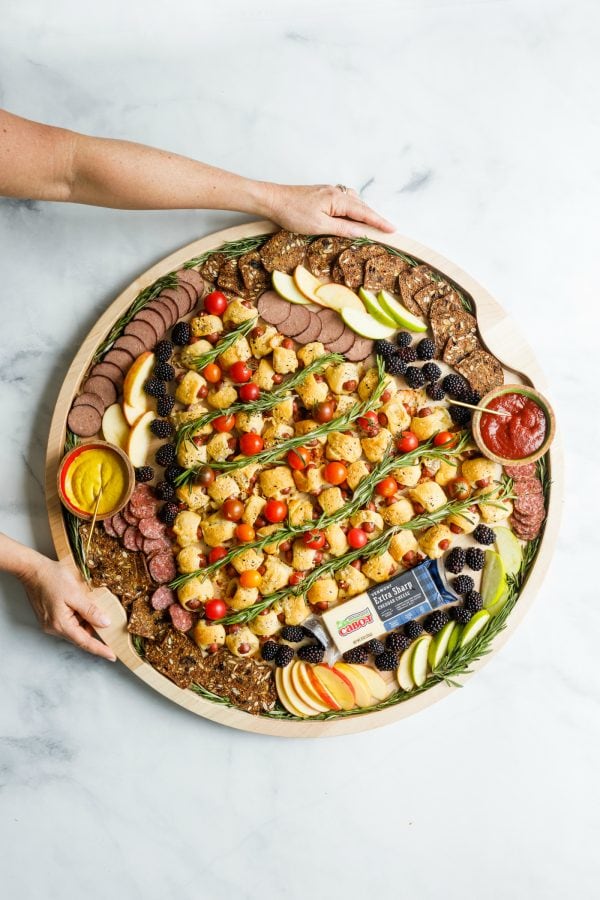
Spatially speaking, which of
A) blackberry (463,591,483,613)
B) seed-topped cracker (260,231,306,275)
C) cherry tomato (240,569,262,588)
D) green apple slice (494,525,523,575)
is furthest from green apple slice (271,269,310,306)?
blackberry (463,591,483,613)

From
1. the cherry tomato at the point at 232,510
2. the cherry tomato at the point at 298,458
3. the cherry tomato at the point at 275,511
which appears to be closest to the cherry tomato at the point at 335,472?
the cherry tomato at the point at 298,458

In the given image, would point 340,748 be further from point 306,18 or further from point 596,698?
point 306,18

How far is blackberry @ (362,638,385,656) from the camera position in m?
2.50

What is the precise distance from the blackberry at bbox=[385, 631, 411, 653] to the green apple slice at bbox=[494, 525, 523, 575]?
0.42 metres

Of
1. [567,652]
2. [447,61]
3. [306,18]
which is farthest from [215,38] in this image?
[567,652]

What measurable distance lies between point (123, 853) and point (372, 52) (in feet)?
10.3

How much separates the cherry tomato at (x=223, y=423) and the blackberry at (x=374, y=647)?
873 millimetres

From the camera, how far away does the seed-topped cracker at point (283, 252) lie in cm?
256

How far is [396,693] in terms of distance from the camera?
2.56m

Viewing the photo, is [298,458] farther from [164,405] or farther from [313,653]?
[313,653]

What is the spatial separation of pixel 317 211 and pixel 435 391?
74cm

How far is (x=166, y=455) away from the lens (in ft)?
8.16

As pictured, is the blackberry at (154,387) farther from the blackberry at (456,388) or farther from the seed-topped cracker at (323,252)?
the blackberry at (456,388)

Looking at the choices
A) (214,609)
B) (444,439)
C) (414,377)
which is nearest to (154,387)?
(214,609)
